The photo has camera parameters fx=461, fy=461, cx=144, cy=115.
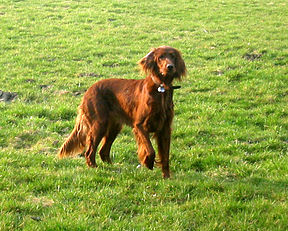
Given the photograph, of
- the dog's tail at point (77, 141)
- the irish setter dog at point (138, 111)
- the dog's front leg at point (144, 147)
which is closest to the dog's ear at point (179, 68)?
the irish setter dog at point (138, 111)

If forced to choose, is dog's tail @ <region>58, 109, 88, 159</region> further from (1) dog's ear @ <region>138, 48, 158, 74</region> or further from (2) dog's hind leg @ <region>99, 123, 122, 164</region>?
(1) dog's ear @ <region>138, 48, 158, 74</region>

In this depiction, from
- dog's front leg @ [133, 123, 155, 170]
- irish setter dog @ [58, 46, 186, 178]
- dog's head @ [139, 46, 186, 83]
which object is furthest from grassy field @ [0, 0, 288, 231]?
dog's head @ [139, 46, 186, 83]

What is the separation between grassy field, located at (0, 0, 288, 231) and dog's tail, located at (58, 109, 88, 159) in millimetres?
160

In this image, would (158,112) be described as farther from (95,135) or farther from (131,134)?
(131,134)

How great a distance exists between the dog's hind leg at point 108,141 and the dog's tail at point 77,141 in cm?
30

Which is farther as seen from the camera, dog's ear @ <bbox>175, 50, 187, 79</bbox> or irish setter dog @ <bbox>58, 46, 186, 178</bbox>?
dog's ear @ <bbox>175, 50, 187, 79</bbox>

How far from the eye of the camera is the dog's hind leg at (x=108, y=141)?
22.2 ft

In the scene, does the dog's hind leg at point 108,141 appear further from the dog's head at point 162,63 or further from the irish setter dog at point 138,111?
the dog's head at point 162,63

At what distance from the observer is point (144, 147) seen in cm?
614

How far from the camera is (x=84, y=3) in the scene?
67.3ft

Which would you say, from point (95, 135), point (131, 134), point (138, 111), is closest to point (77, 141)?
point (95, 135)

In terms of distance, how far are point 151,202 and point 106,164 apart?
1.57 m

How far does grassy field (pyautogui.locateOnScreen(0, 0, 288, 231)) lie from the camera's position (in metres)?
4.80

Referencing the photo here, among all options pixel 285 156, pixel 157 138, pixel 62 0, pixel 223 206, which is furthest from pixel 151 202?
pixel 62 0
